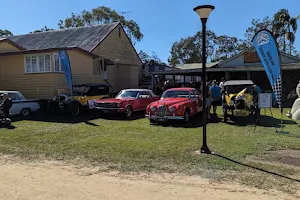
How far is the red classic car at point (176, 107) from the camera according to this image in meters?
11.8

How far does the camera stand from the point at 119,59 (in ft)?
85.5

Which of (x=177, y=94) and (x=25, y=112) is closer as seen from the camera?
(x=177, y=94)

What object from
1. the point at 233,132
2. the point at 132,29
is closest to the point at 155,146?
the point at 233,132

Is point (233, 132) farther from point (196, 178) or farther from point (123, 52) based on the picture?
point (123, 52)

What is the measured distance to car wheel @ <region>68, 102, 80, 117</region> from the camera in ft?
49.0

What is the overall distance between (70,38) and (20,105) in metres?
11.6

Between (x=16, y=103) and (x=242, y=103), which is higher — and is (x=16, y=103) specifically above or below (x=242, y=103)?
above

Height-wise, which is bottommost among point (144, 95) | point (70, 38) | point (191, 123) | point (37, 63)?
point (191, 123)

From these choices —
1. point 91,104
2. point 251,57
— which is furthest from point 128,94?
point 251,57

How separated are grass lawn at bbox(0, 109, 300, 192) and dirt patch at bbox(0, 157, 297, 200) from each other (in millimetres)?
441

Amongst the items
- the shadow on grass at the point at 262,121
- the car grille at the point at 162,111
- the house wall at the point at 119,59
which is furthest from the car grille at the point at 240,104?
the house wall at the point at 119,59

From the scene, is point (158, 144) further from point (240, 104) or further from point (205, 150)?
point (240, 104)

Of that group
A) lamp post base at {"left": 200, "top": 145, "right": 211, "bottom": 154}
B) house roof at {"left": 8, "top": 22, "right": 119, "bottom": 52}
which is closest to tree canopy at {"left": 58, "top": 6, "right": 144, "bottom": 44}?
house roof at {"left": 8, "top": 22, "right": 119, "bottom": 52}

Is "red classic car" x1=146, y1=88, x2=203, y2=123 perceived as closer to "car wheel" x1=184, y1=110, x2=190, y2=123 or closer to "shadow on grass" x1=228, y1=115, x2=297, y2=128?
"car wheel" x1=184, y1=110, x2=190, y2=123
